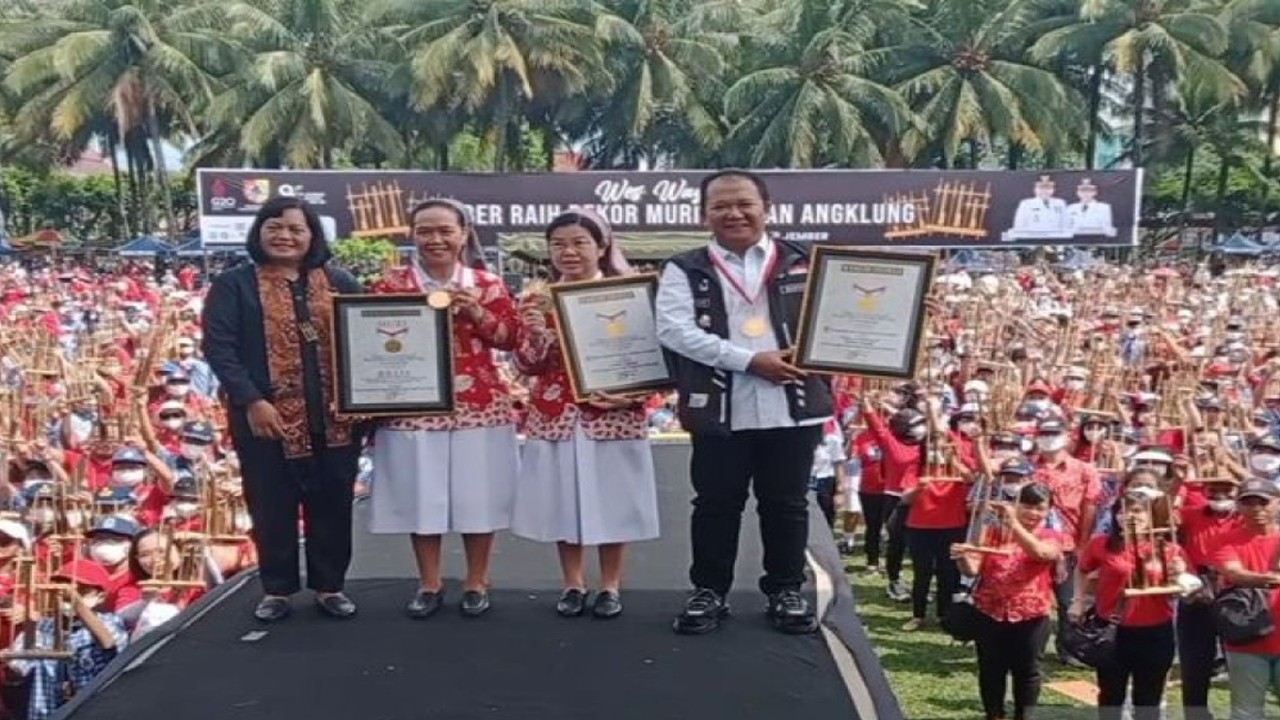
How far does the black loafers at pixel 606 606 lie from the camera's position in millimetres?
4273

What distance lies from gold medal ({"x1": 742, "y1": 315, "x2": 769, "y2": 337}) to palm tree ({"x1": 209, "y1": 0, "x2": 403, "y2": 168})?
28.9 meters

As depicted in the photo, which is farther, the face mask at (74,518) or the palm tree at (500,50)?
the palm tree at (500,50)

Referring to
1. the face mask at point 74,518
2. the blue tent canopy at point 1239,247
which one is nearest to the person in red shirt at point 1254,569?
the face mask at point 74,518

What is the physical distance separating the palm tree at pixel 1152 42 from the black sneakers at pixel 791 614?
1135 inches

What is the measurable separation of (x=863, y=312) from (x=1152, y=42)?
29.3 meters

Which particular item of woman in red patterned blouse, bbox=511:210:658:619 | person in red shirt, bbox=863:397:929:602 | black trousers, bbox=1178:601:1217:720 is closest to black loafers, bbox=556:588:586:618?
woman in red patterned blouse, bbox=511:210:658:619

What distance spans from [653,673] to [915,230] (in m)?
15.5

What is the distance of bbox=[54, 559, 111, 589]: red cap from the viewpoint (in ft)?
17.4

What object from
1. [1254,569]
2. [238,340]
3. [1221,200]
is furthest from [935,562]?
[1221,200]

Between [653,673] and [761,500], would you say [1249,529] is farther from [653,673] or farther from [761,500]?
[653,673]

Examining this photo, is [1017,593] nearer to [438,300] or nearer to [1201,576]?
[1201,576]

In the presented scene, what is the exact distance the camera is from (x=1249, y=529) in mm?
5848

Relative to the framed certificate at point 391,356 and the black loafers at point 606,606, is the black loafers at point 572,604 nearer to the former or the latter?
the black loafers at point 606,606

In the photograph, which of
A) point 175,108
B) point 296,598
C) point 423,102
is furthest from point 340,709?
point 175,108
